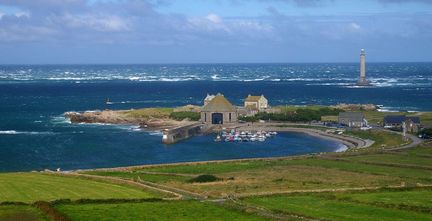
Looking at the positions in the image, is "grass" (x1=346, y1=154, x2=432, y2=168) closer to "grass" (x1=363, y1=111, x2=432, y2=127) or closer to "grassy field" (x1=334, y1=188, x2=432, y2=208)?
"grassy field" (x1=334, y1=188, x2=432, y2=208)

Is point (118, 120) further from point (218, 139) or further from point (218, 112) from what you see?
point (218, 139)

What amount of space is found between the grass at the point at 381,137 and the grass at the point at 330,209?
32.0m

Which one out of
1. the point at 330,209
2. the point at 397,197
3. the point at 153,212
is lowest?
the point at 397,197

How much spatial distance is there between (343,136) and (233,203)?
44.3 m

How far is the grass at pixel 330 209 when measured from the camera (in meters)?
29.6

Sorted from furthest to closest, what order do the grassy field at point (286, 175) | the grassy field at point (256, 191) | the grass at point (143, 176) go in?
the grass at point (143, 176) < the grassy field at point (286, 175) < the grassy field at point (256, 191)

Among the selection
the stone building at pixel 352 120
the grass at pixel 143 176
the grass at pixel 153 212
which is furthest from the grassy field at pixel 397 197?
the stone building at pixel 352 120

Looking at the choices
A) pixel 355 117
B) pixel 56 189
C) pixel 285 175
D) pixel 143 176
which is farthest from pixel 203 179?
pixel 355 117

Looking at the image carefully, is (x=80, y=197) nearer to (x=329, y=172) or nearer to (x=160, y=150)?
(x=329, y=172)

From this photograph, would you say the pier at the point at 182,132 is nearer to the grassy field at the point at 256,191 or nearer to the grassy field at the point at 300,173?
the grassy field at the point at 300,173

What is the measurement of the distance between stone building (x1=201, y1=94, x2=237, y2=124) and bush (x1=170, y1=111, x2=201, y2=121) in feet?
10.6

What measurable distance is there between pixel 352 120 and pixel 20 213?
199 ft

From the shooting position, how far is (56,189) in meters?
36.9

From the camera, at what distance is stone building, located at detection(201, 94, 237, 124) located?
3556 inches
